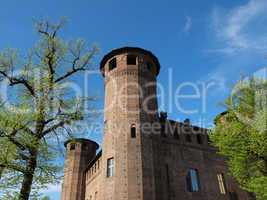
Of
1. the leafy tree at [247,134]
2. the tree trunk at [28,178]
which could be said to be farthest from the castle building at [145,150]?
the tree trunk at [28,178]

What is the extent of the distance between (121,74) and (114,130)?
4655 millimetres

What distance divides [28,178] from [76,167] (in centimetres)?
1905

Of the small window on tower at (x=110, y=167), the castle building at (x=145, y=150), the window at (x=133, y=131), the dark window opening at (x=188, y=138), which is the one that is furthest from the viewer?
the dark window opening at (x=188, y=138)

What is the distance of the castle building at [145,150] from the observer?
54.4ft

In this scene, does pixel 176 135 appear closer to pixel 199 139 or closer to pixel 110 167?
pixel 199 139

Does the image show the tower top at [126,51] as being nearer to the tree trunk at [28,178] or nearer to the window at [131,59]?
the window at [131,59]

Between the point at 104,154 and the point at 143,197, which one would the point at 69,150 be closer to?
the point at 104,154

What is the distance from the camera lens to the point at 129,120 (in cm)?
1856

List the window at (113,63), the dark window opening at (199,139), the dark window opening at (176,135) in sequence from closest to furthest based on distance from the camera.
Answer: the dark window opening at (176,135), the window at (113,63), the dark window opening at (199,139)

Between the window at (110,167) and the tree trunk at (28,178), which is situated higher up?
the window at (110,167)

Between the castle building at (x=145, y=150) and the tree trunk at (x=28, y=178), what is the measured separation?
7.26 m

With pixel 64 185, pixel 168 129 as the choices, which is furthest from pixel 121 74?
pixel 64 185

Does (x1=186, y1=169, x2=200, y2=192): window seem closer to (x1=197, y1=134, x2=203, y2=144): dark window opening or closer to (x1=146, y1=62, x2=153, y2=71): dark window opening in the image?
(x1=197, y1=134, x2=203, y2=144): dark window opening

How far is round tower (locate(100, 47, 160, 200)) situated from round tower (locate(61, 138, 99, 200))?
30.2 feet
